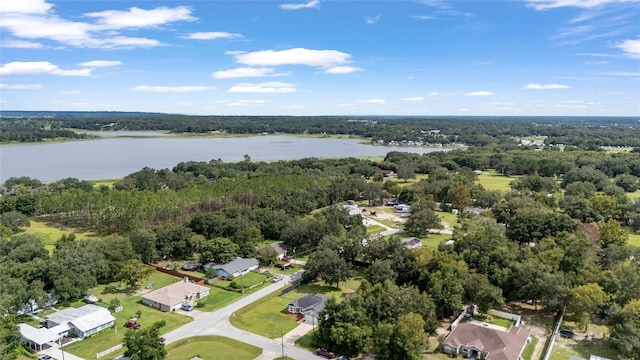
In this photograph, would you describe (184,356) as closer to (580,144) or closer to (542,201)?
(542,201)

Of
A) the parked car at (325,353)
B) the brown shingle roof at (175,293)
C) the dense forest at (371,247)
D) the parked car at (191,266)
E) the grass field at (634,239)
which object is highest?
the dense forest at (371,247)

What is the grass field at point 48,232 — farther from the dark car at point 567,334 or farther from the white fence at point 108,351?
the dark car at point 567,334

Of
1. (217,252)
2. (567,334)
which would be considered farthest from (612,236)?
(217,252)

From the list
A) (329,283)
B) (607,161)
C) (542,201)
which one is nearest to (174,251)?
(329,283)

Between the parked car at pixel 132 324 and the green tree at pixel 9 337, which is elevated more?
the green tree at pixel 9 337

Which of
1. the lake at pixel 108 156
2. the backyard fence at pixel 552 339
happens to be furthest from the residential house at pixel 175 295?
the lake at pixel 108 156

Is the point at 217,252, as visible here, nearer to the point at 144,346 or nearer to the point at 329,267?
the point at 329,267

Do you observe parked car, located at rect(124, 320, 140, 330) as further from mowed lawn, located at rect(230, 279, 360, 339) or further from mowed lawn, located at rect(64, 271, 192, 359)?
mowed lawn, located at rect(230, 279, 360, 339)
